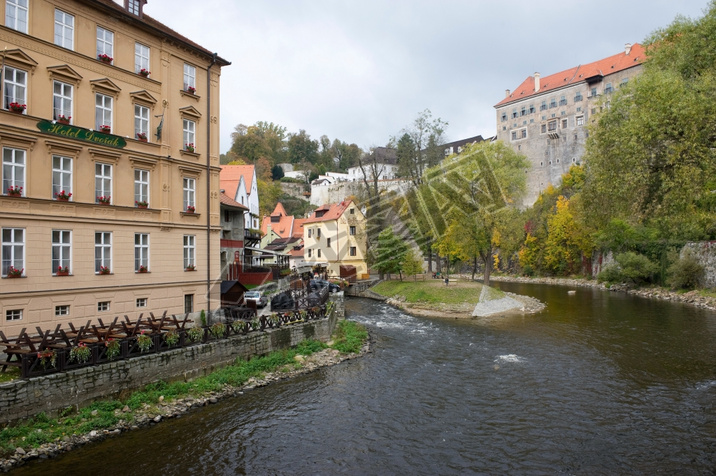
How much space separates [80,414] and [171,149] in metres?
12.1

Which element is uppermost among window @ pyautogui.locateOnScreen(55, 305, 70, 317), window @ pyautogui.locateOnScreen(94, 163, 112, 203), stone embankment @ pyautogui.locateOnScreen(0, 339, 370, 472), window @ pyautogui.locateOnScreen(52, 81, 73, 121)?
window @ pyautogui.locateOnScreen(52, 81, 73, 121)

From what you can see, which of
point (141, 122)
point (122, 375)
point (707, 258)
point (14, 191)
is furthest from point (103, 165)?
point (707, 258)

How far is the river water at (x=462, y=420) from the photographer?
1094cm

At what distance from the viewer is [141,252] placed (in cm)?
1886

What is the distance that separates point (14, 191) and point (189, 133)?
8137 mm

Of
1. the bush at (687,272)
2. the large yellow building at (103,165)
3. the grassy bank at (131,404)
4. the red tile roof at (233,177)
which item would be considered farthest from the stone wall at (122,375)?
the bush at (687,272)

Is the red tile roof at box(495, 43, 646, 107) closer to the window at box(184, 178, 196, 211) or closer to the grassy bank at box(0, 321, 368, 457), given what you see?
the window at box(184, 178, 196, 211)

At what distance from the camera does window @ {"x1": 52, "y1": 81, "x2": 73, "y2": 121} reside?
16094mm

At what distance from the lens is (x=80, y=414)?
487 inches

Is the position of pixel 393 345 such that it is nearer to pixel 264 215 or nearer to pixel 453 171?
pixel 453 171

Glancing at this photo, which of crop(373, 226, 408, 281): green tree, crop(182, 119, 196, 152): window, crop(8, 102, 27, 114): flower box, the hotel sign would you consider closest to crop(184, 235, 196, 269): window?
crop(182, 119, 196, 152): window

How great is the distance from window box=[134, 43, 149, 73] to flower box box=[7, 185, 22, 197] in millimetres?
7197

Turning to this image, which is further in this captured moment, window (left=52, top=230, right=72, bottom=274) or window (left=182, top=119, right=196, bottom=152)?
window (left=182, top=119, right=196, bottom=152)

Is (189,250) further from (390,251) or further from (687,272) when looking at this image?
(687,272)
